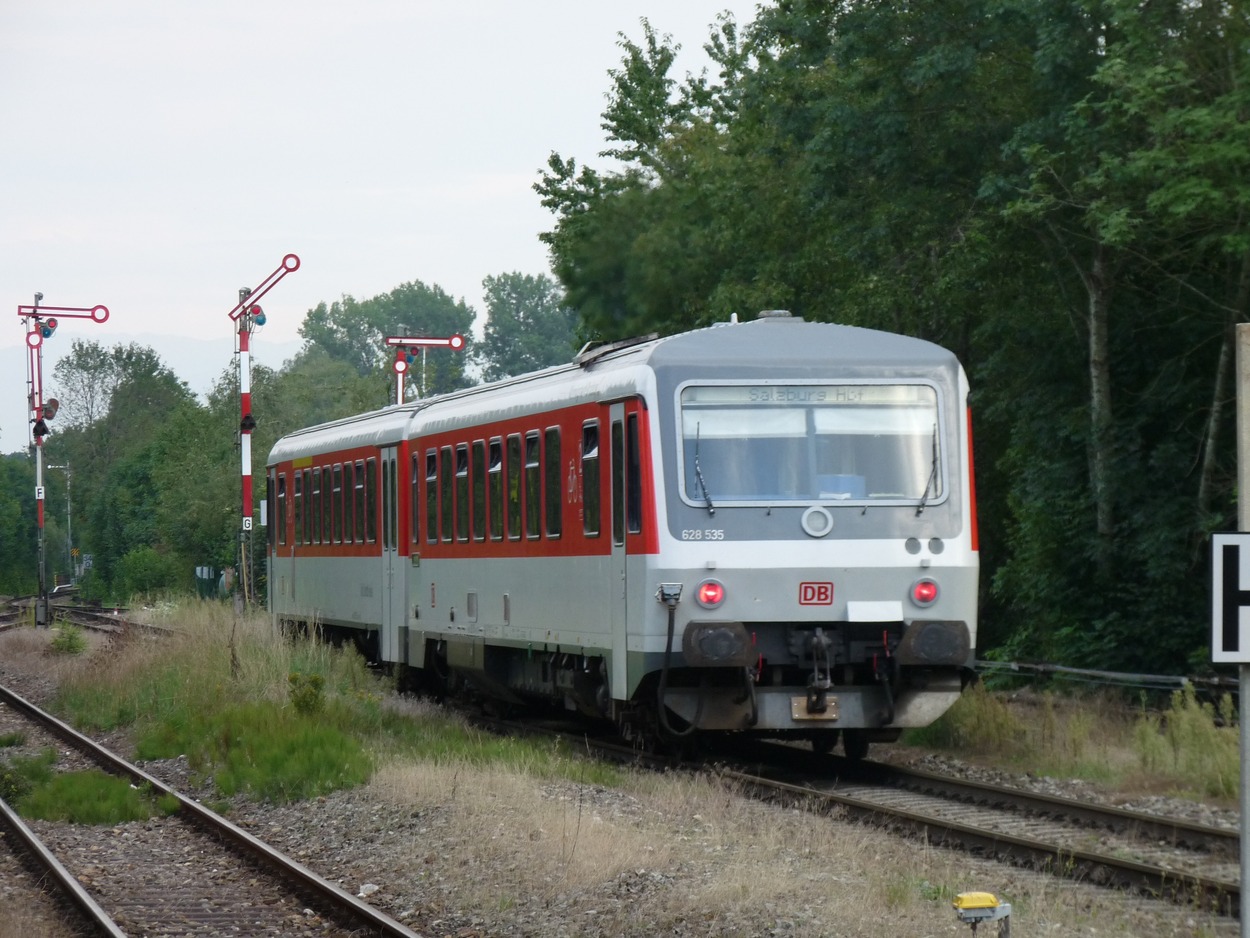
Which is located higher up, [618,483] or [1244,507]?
[618,483]

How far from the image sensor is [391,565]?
2205 centimetres

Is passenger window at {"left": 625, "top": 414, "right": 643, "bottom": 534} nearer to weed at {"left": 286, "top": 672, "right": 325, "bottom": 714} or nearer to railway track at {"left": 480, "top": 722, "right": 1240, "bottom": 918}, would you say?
railway track at {"left": 480, "top": 722, "right": 1240, "bottom": 918}

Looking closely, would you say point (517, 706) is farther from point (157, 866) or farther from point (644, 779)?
point (157, 866)

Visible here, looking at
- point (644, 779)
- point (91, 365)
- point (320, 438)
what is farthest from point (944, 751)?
point (91, 365)

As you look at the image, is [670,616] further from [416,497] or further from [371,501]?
[371,501]

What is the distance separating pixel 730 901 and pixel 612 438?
19.6 ft

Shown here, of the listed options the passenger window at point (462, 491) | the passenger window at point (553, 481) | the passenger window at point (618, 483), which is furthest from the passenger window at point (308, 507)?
the passenger window at point (618, 483)

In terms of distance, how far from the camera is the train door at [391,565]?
71.4 ft

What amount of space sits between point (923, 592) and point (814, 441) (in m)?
1.37

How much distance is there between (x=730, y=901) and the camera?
378 inches

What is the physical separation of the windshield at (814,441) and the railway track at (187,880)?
4.29 metres

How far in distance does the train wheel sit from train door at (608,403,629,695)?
2073mm

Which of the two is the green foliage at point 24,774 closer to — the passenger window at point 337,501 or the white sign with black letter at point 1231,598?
the passenger window at point 337,501

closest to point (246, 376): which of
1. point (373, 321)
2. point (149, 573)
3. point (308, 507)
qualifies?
point (308, 507)
